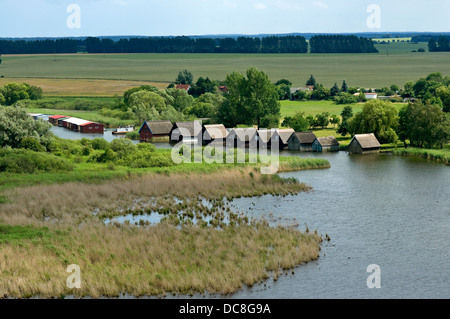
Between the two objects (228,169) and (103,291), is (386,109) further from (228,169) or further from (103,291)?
(103,291)

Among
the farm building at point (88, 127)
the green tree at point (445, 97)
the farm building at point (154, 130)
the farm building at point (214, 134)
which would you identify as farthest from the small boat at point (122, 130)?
the green tree at point (445, 97)

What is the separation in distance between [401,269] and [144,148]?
Answer: 28.7 meters

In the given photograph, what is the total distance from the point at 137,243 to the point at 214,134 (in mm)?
34893

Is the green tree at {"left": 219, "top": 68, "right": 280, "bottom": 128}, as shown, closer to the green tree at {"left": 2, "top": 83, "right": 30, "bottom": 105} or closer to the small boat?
the small boat

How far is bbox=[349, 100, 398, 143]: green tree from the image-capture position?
5938 cm

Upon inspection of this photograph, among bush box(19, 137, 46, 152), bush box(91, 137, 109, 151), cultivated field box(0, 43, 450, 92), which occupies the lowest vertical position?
bush box(91, 137, 109, 151)

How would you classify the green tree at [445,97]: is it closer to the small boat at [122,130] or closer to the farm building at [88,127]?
the small boat at [122,130]

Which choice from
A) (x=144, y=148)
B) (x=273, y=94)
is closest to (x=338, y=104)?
(x=273, y=94)

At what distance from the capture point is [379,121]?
5925cm

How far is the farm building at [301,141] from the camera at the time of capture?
58.8 m

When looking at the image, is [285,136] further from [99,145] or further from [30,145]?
[30,145]

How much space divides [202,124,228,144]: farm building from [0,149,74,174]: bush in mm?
19773

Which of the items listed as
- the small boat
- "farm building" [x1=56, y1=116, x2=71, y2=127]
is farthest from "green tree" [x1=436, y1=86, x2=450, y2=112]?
"farm building" [x1=56, y1=116, x2=71, y2=127]

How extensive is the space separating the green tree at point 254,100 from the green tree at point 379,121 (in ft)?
38.6
